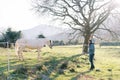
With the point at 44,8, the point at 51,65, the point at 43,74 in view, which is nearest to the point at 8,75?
the point at 43,74

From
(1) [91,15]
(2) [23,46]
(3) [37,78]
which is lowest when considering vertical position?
(3) [37,78]

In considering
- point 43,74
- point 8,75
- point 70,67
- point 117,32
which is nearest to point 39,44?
point 70,67

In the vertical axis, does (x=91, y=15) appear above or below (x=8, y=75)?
above

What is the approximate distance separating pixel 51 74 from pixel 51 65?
2.29 m

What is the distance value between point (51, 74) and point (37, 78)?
4.79 ft

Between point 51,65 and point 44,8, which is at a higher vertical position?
point 44,8

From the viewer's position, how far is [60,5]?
29.3 metres

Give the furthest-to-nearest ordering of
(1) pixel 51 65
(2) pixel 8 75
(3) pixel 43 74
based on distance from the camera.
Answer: (1) pixel 51 65
(3) pixel 43 74
(2) pixel 8 75

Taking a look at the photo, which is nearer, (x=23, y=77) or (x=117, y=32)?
(x=23, y=77)

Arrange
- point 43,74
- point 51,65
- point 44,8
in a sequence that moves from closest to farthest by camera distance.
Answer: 1. point 43,74
2. point 51,65
3. point 44,8

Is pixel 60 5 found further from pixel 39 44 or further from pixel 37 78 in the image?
pixel 37 78

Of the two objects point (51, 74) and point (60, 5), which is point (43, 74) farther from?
point (60, 5)

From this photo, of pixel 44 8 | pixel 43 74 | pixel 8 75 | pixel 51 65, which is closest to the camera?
pixel 8 75

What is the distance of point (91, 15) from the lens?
29688 mm
